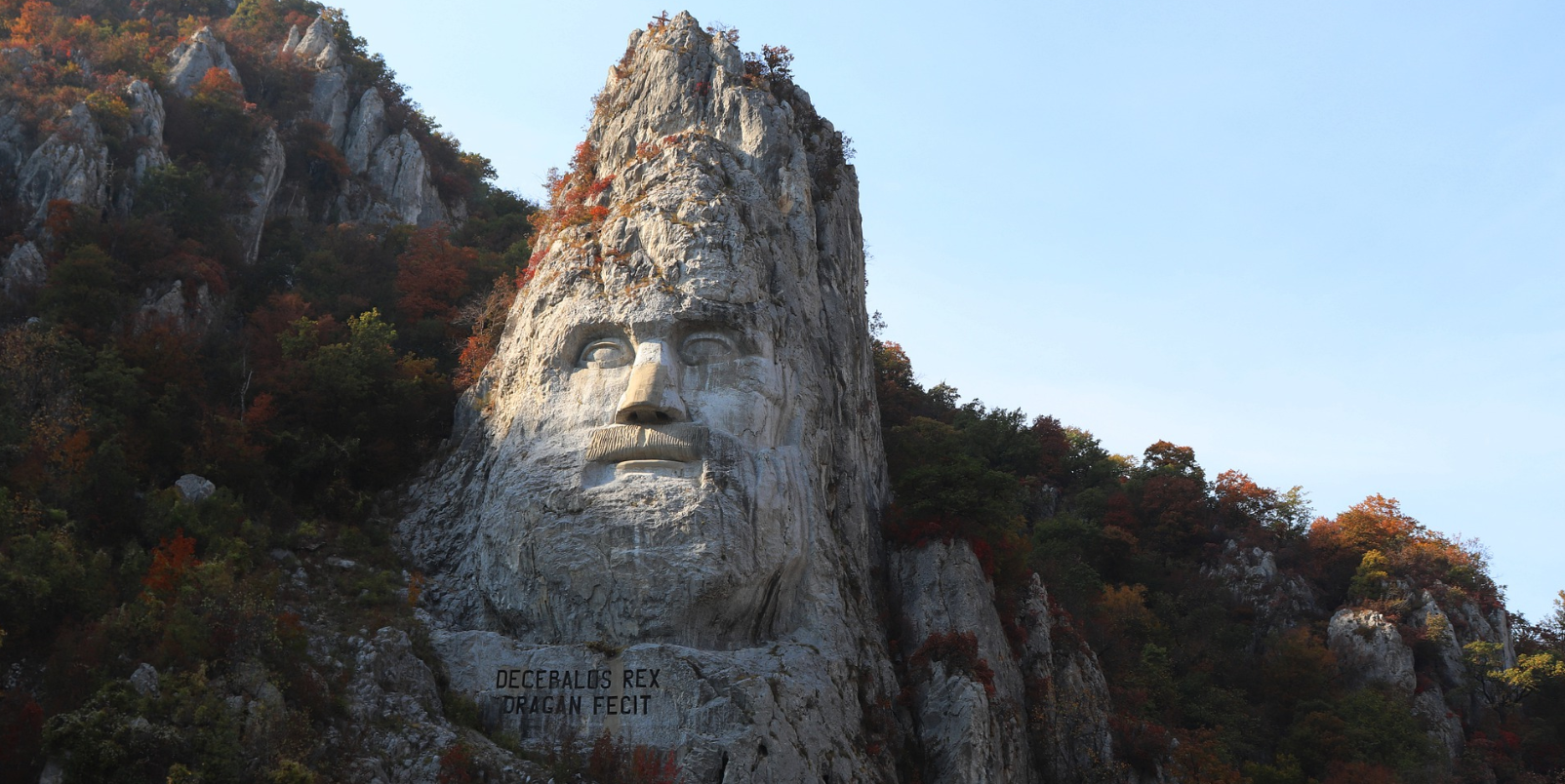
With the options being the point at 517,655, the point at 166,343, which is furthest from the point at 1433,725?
the point at 166,343

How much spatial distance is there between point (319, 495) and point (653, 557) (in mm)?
9315

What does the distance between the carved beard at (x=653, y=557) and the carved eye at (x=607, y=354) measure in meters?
2.65

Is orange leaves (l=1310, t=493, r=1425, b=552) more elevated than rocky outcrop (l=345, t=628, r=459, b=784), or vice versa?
orange leaves (l=1310, t=493, r=1425, b=552)

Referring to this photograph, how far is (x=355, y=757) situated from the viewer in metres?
20.6

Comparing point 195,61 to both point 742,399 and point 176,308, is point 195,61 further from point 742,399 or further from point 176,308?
point 742,399

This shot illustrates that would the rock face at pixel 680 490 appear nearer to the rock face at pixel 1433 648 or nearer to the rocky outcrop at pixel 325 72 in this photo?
the rock face at pixel 1433 648

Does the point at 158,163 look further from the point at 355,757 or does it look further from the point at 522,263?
the point at 355,757

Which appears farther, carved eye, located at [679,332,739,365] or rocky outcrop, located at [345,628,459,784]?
carved eye, located at [679,332,739,365]

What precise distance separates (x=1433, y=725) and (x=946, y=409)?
799 inches

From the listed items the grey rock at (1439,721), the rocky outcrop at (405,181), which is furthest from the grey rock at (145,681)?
the grey rock at (1439,721)

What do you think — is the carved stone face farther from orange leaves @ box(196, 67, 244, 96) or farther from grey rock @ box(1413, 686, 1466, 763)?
orange leaves @ box(196, 67, 244, 96)

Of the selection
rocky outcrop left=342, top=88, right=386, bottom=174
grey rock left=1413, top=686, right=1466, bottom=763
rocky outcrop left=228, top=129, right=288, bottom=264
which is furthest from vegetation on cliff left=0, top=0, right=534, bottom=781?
grey rock left=1413, top=686, right=1466, bottom=763

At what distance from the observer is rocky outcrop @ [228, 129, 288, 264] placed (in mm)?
40812

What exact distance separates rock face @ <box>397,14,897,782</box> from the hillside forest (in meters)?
1.42
